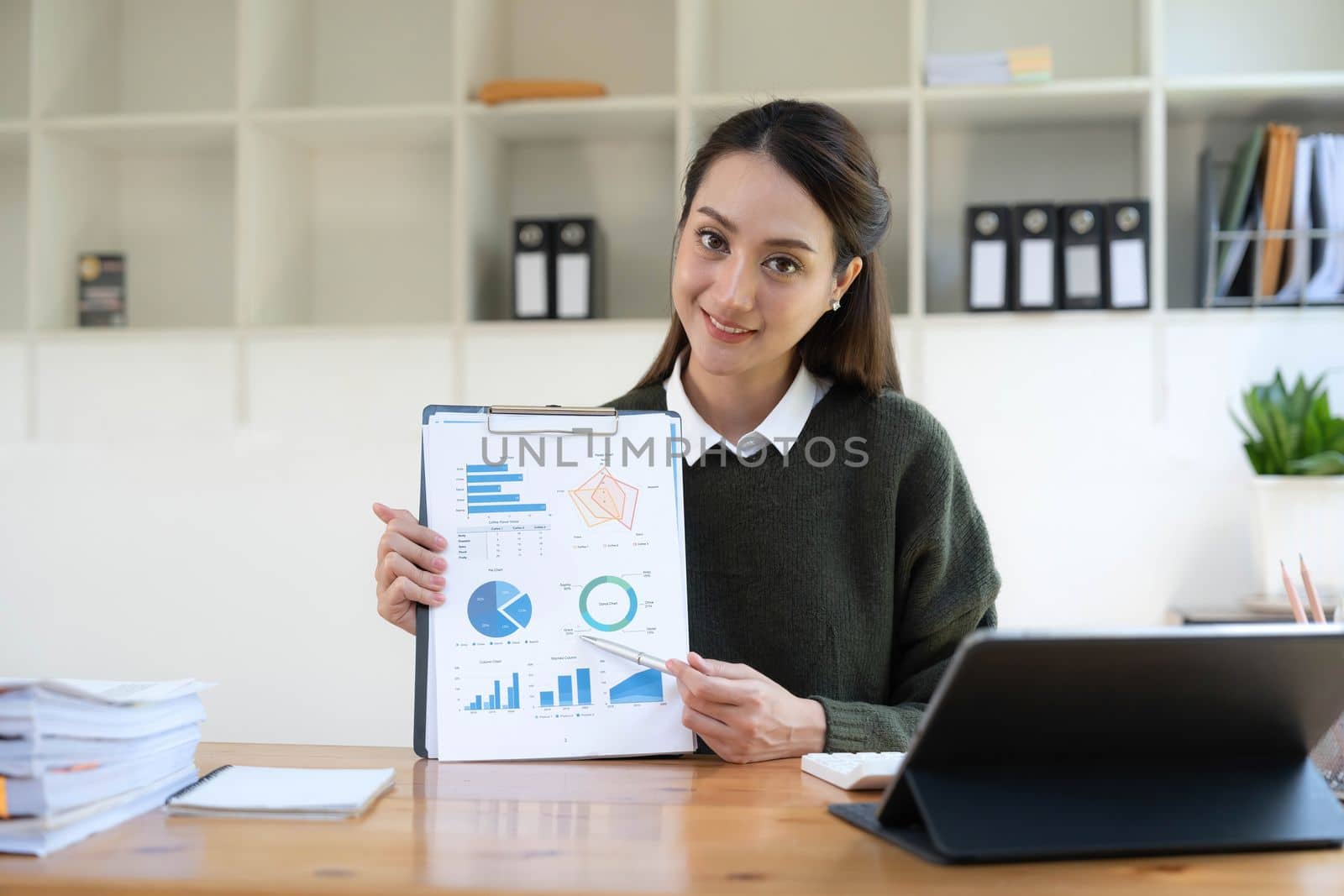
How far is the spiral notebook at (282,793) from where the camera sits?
100 centimetres

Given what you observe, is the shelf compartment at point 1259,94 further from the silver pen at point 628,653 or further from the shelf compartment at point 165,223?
the shelf compartment at point 165,223

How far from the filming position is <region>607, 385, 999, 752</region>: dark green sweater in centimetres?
166

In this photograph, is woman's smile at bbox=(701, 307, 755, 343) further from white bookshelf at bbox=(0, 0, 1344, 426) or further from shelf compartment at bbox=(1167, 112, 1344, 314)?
shelf compartment at bbox=(1167, 112, 1344, 314)

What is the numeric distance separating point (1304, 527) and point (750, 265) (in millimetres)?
1777

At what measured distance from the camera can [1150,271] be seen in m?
2.81

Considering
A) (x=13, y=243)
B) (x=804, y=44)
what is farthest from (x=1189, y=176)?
(x=13, y=243)

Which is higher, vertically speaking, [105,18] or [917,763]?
[105,18]

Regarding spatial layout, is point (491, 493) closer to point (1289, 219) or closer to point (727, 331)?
point (727, 331)

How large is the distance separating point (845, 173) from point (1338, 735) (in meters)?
0.93

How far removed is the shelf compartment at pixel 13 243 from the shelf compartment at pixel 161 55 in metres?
0.36

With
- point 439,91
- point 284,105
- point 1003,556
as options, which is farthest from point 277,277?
point 1003,556

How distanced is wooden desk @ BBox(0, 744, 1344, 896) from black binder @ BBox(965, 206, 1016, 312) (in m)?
1.98

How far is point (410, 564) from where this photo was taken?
1363mm

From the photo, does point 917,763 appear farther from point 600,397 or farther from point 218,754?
point 600,397
